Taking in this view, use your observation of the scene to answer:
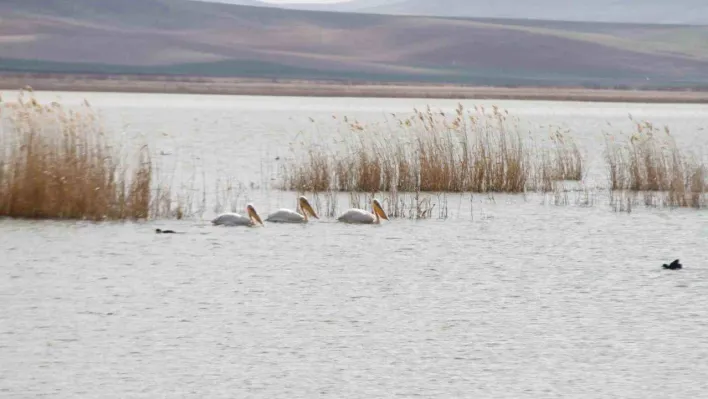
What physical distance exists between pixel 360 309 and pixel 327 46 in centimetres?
14652

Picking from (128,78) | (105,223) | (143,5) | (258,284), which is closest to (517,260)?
(258,284)

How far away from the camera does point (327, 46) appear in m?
155

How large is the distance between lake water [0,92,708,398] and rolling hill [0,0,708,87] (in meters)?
112

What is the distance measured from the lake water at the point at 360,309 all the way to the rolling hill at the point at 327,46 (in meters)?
112

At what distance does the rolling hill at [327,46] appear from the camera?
13588 cm

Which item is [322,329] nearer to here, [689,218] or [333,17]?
[689,218]

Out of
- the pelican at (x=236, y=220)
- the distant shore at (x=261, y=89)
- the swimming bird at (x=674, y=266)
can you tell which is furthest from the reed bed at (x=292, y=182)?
the distant shore at (x=261, y=89)

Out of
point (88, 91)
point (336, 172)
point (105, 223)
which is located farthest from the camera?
point (88, 91)

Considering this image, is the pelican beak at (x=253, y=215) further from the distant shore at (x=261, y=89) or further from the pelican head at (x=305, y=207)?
the distant shore at (x=261, y=89)

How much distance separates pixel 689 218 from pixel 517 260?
437 centimetres

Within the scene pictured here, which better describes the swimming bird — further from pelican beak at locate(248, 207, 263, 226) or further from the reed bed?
pelican beak at locate(248, 207, 263, 226)

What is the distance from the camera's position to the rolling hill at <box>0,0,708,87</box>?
136 meters

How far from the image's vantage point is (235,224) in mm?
14141

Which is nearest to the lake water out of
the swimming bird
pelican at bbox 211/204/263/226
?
the swimming bird
